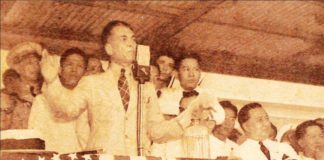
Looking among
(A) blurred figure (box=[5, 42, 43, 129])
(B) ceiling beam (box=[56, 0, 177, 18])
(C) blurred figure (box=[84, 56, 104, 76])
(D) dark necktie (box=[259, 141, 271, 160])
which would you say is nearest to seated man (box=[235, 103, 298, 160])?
(D) dark necktie (box=[259, 141, 271, 160])

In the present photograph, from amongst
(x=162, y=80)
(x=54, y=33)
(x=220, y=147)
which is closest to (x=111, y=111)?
(x=162, y=80)

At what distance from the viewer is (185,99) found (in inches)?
100

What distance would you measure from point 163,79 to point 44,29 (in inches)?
23.6

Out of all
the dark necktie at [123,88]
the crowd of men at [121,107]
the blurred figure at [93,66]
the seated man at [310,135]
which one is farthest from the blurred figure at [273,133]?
the blurred figure at [93,66]

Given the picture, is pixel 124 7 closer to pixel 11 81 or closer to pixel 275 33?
pixel 11 81

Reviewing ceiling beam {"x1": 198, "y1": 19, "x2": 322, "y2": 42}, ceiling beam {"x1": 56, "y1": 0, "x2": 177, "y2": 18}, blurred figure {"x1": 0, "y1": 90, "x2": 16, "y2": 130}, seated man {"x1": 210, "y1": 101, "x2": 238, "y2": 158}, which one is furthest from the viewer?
ceiling beam {"x1": 198, "y1": 19, "x2": 322, "y2": 42}

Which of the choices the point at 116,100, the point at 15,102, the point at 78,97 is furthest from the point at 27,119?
the point at 116,100

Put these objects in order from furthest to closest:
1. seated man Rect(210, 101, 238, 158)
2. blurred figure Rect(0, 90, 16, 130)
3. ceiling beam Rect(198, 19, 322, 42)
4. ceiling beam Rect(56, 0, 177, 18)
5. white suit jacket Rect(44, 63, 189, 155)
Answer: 1. ceiling beam Rect(198, 19, 322, 42)
2. seated man Rect(210, 101, 238, 158)
3. ceiling beam Rect(56, 0, 177, 18)
4. white suit jacket Rect(44, 63, 189, 155)
5. blurred figure Rect(0, 90, 16, 130)

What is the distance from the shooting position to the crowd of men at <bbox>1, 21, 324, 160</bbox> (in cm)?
230

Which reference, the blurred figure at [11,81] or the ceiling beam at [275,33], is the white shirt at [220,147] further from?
the blurred figure at [11,81]

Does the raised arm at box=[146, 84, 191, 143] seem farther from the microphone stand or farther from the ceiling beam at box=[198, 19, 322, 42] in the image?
the ceiling beam at box=[198, 19, 322, 42]

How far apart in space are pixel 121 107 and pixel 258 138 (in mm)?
738

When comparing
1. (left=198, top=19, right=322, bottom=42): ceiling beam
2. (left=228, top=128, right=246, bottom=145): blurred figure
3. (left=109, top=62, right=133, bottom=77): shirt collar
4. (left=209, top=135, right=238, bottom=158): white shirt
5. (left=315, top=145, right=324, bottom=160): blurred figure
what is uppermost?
(left=198, top=19, right=322, bottom=42): ceiling beam

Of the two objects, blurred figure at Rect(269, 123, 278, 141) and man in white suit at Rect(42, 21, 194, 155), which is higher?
man in white suit at Rect(42, 21, 194, 155)
